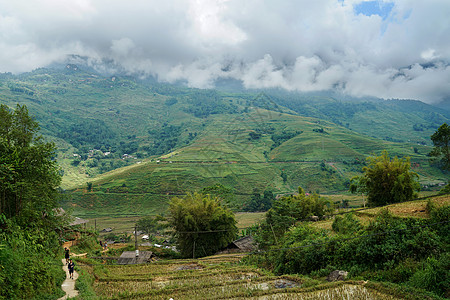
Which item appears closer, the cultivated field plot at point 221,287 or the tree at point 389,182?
the cultivated field plot at point 221,287

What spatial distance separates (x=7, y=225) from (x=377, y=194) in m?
23.5

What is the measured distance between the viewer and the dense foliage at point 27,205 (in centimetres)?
874

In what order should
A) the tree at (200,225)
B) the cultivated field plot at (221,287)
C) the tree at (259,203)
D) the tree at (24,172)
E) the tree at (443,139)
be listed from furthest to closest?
the tree at (259,203)
the tree at (443,139)
the tree at (200,225)
the tree at (24,172)
the cultivated field plot at (221,287)

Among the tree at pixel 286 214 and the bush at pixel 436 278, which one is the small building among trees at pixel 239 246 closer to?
the tree at pixel 286 214

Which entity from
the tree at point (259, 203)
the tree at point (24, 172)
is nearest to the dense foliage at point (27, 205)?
the tree at point (24, 172)

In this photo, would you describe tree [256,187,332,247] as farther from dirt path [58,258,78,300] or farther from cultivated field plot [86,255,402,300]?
dirt path [58,258,78,300]

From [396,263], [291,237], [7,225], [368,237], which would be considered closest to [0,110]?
[7,225]

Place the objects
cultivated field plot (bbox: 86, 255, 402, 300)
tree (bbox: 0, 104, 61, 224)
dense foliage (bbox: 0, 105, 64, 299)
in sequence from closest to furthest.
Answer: dense foliage (bbox: 0, 105, 64, 299), cultivated field plot (bbox: 86, 255, 402, 300), tree (bbox: 0, 104, 61, 224)

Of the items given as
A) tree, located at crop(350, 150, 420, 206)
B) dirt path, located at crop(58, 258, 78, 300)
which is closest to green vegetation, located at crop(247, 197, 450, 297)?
tree, located at crop(350, 150, 420, 206)

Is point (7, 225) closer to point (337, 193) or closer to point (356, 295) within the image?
point (356, 295)

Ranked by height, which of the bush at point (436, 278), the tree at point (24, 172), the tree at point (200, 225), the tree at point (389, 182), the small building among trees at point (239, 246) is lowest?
the small building among trees at point (239, 246)

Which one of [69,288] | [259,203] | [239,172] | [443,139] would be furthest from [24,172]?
[239,172]

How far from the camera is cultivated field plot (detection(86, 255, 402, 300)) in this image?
32.3 feet

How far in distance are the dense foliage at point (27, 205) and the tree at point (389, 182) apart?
21354 millimetres
